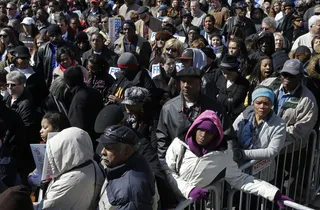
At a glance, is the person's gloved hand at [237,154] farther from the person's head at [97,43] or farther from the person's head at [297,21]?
the person's head at [297,21]

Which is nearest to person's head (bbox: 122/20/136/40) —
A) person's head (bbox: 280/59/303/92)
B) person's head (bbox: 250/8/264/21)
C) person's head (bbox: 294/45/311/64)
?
person's head (bbox: 294/45/311/64)

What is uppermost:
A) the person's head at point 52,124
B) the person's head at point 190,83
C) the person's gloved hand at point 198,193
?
the person's head at point 190,83

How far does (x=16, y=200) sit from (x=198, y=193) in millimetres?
1533

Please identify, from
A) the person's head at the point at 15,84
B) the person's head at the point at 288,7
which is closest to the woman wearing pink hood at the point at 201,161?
the person's head at the point at 15,84

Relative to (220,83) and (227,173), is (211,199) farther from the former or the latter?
(220,83)

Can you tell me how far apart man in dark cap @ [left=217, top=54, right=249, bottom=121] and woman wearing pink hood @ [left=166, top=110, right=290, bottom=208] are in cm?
197

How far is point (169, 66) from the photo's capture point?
6887mm

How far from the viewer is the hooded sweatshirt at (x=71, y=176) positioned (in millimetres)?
3643

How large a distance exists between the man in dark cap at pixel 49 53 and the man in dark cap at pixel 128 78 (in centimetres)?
184

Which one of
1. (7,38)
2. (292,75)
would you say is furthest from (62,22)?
(292,75)

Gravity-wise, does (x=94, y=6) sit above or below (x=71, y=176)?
below

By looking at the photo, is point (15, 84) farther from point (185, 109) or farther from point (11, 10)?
point (11, 10)

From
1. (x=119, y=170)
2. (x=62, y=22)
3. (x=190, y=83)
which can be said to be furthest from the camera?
(x=62, y=22)

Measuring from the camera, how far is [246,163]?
473cm
